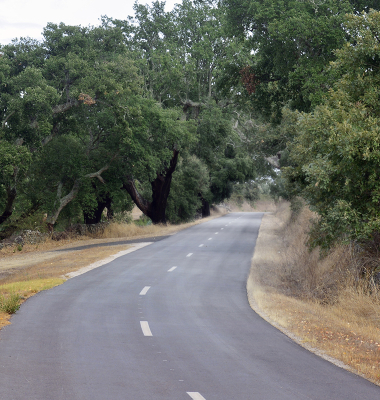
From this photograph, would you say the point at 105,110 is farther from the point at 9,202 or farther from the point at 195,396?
the point at 195,396

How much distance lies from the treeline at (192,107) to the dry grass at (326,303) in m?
1.48

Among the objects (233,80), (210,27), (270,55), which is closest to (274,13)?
(270,55)

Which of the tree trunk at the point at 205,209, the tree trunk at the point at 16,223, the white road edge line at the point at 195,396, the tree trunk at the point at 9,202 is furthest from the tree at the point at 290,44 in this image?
the tree trunk at the point at 205,209

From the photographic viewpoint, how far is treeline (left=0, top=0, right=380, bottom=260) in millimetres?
12352

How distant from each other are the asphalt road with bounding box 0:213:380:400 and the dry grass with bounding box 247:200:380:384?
476mm

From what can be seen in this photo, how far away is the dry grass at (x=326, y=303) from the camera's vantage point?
870cm

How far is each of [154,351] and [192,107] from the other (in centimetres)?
3620

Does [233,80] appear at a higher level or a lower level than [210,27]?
lower

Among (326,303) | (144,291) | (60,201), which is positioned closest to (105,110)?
(60,201)

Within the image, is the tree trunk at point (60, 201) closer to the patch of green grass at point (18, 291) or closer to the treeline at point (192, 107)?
the treeline at point (192, 107)

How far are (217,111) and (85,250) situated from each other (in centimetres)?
1725

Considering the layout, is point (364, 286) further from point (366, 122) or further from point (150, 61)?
point (150, 61)

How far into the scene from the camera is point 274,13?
19766 mm

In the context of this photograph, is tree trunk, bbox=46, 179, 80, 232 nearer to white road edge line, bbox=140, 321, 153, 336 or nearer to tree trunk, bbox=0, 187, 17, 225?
tree trunk, bbox=0, 187, 17, 225
